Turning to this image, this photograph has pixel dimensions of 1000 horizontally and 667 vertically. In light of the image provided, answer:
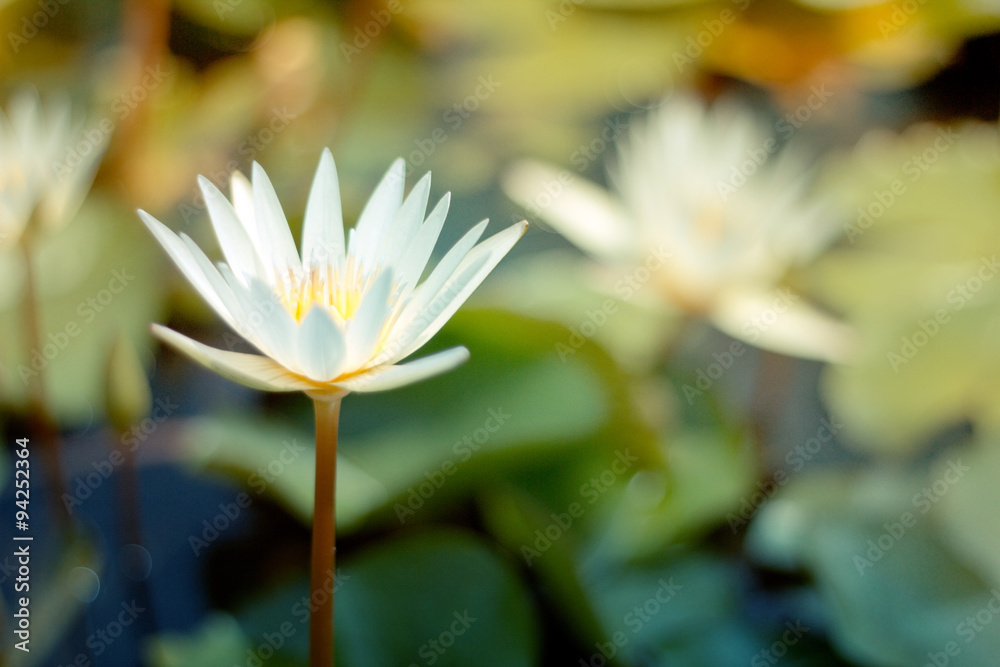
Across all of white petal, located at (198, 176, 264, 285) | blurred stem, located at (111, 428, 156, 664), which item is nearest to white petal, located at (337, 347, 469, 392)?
white petal, located at (198, 176, 264, 285)

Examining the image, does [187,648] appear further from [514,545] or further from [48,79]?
[48,79]

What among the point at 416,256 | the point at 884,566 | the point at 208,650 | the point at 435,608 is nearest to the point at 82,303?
the point at 208,650

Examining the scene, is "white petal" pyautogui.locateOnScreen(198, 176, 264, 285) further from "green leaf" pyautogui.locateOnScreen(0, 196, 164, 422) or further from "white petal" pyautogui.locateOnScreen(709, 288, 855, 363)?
"white petal" pyautogui.locateOnScreen(709, 288, 855, 363)

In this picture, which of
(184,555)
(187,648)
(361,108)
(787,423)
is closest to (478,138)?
(361,108)

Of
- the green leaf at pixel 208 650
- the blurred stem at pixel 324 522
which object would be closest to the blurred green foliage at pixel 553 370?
A: the green leaf at pixel 208 650

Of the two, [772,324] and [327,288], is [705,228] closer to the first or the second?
[772,324]

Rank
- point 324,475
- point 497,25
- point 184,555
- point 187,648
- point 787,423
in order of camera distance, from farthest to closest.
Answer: point 497,25 → point 787,423 → point 184,555 → point 187,648 → point 324,475
